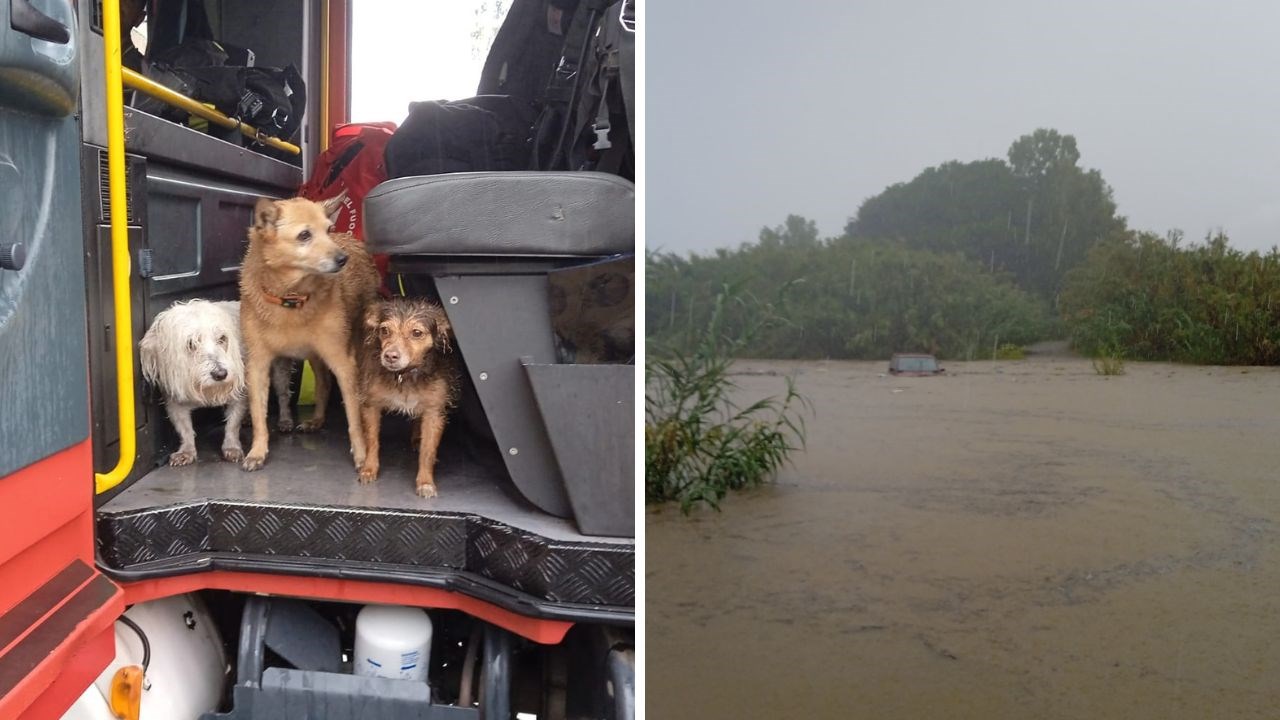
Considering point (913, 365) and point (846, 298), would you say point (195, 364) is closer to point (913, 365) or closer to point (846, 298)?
point (846, 298)

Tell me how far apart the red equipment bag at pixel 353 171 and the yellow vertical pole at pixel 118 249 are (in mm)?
1203

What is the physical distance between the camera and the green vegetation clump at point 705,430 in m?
1.78

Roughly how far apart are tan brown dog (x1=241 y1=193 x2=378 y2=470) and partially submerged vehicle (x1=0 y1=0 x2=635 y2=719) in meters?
0.22

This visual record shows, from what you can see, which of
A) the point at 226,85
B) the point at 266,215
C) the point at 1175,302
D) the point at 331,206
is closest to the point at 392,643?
the point at 266,215

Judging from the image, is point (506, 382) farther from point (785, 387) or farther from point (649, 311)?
point (785, 387)

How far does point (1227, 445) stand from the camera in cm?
175

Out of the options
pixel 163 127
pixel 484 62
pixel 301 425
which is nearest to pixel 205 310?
pixel 163 127

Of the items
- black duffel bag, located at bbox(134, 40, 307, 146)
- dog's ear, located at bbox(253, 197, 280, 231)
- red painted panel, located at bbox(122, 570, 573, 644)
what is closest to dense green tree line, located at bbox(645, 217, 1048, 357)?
red painted panel, located at bbox(122, 570, 573, 644)

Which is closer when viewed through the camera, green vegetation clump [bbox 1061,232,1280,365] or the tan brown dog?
green vegetation clump [bbox 1061,232,1280,365]

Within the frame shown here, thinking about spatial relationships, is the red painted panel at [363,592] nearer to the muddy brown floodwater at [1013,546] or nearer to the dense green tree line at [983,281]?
the muddy brown floodwater at [1013,546]

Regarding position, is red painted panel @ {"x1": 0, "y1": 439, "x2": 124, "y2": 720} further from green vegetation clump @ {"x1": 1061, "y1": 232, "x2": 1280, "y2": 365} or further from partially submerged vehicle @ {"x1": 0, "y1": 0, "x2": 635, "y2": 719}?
green vegetation clump @ {"x1": 1061, "y1": 232, "x2": 1280, "y2": 365}

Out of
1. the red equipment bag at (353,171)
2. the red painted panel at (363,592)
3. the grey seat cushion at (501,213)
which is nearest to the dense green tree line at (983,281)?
the grey seat cushion at (501,213)

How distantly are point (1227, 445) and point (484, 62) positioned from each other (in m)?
2.18

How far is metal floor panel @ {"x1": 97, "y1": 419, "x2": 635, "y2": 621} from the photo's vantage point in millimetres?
1847
